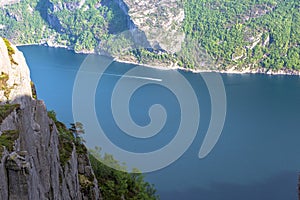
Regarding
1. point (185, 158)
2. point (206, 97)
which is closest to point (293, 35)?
point (206, 97)

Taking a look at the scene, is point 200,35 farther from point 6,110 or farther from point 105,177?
point 6,110

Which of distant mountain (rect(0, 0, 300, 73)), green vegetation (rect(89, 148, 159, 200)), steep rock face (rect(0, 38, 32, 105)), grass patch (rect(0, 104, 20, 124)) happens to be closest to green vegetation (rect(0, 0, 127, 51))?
distant mountain (rect(0, 0, 300, 73))

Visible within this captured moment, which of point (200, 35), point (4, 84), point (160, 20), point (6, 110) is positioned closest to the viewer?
point (6, 110)

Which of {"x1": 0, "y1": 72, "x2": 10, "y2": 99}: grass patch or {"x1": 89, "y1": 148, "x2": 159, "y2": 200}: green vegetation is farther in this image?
{"x1": 89, "y1": 148, "x2": 159, "y2": 200}: green vegetation

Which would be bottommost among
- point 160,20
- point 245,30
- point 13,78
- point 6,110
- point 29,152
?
point 29,152

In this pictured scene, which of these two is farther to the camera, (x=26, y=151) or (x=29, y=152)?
(x=29, y=152)

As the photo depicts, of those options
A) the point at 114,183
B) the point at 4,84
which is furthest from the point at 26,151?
the point at 114,183

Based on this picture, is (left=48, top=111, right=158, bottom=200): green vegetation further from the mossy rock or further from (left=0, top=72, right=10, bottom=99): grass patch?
the mossy rock

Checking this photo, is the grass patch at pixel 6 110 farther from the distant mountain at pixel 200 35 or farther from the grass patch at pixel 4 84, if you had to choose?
the distant mountain at pixel 200 35
